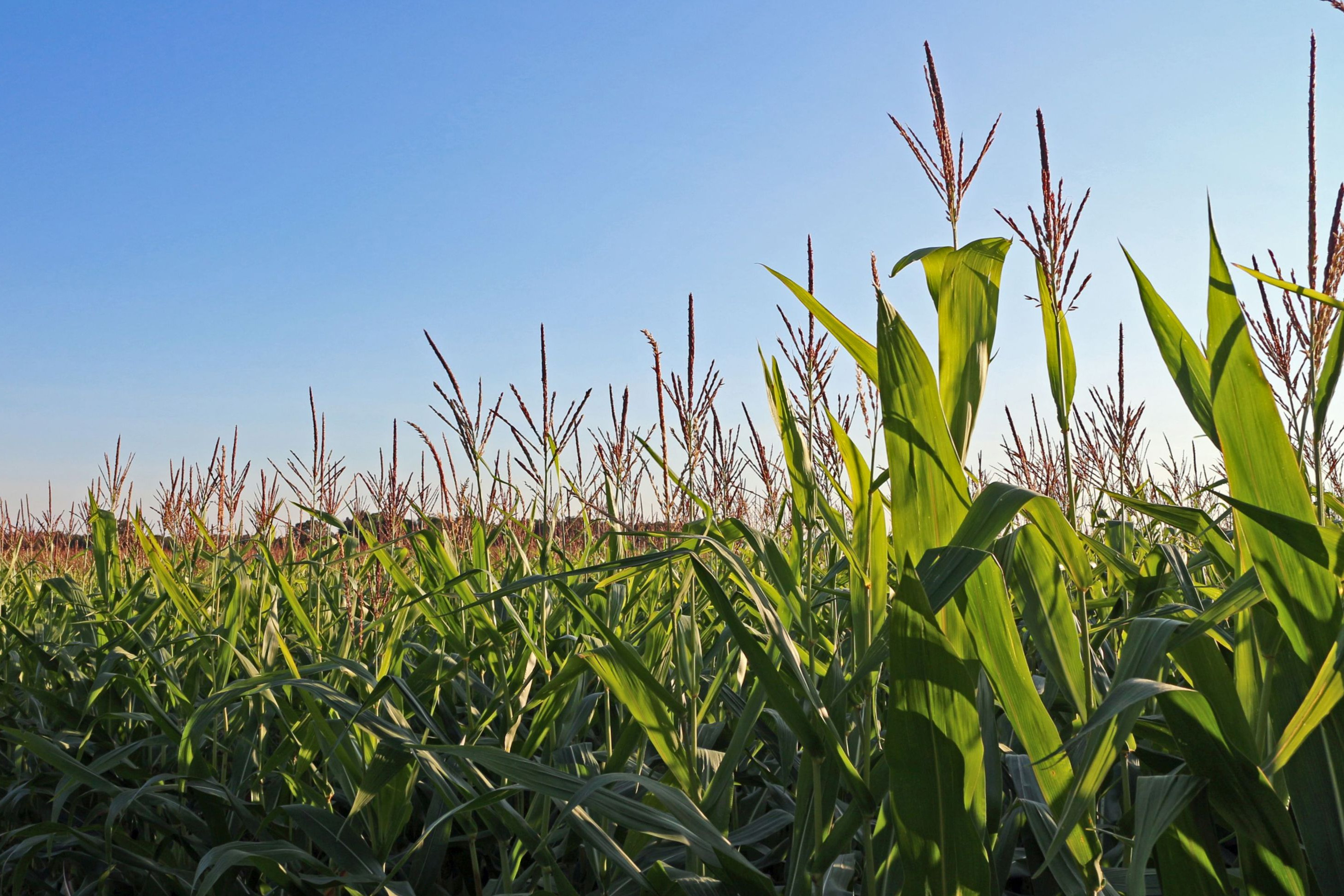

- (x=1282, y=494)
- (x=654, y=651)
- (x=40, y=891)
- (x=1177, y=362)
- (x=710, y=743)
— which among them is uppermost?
(x=1177, y=362)

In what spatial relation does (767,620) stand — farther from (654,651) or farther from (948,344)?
Result: (654,651)

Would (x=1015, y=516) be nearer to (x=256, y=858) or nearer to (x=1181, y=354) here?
(x=1181, y=354)

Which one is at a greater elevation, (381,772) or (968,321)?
(968,321)

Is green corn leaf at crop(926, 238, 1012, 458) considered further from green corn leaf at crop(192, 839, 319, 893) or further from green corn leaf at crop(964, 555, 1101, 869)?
green corn leaf at crop(192, 839, 319, 893)

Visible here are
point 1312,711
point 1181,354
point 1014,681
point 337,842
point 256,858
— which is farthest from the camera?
point 337,842

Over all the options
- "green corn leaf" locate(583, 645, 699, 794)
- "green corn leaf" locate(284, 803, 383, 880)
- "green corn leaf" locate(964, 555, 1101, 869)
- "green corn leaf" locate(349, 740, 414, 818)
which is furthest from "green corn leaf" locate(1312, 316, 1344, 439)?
"green corn leaf" locate(284, 803, 383, 880)

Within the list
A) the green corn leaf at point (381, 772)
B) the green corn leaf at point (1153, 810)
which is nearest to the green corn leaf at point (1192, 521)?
the green corn leaf at point (1153, 810)

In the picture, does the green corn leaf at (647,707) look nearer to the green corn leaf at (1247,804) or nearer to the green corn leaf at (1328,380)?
the green corn leaf at (1247,804)

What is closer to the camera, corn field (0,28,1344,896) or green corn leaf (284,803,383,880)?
corn field (0,28,1344,896)

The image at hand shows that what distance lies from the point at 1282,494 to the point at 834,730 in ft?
1.46

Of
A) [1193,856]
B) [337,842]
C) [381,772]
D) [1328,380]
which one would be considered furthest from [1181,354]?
[337,842]

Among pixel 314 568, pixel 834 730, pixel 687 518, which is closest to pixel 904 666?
pixel 834 730

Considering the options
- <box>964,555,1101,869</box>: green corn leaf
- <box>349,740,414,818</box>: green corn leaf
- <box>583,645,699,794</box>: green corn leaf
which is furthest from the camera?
<box>349,740,414,818</box>: green corn leaf

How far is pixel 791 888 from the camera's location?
84 centimetres
